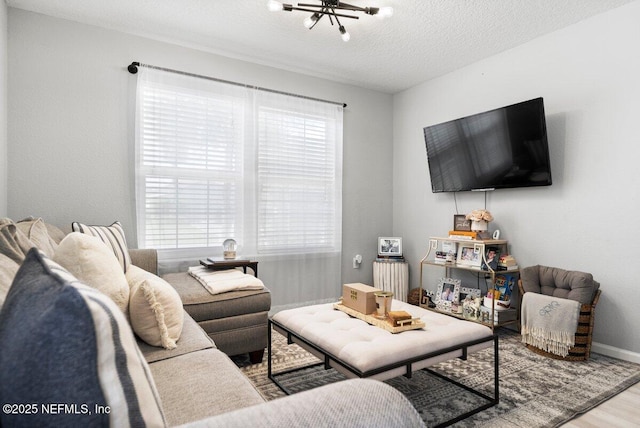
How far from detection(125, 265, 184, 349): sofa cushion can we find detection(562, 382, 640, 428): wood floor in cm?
193

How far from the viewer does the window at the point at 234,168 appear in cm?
309

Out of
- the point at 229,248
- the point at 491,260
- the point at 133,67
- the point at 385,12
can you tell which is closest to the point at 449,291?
the point at 491,260

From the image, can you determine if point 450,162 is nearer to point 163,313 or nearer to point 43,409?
point 163,313

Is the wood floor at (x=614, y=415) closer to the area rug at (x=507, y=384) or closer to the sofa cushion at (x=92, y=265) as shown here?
the area rug at (x=507, y=384)

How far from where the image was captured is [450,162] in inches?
144

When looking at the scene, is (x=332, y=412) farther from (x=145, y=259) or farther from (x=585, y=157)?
(x=585, y=157)

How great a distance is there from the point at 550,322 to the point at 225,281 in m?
2.36

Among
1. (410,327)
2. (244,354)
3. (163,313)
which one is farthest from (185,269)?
(410,327)

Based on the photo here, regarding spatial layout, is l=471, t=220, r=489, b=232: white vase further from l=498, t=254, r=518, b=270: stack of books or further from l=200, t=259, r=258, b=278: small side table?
l=200, t=259, r=258, b=278: small side table

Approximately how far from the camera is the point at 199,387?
3.91ft

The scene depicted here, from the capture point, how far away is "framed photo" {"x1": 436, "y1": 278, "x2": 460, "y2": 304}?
3.41 meters

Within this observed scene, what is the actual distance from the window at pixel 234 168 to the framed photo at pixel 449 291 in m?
1.21

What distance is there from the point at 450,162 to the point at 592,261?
1489mm

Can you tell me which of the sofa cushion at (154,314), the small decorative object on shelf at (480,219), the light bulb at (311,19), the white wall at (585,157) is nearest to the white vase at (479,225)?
the small decorative object on shelf at (480,219)
